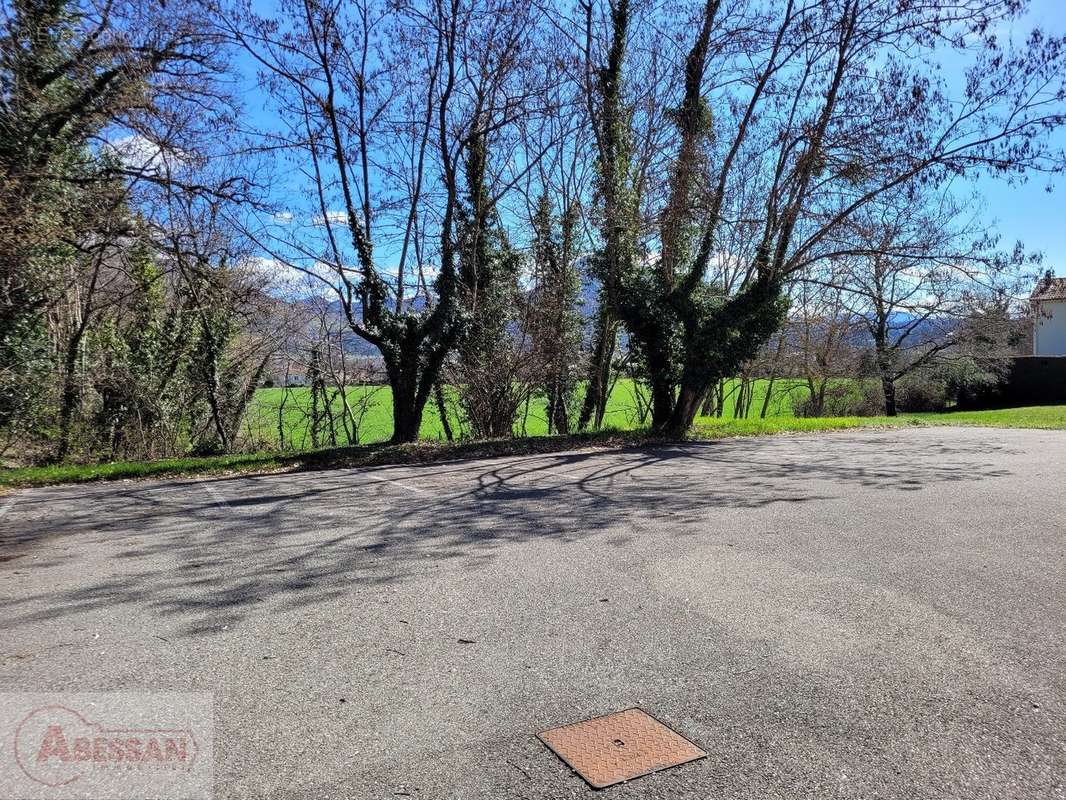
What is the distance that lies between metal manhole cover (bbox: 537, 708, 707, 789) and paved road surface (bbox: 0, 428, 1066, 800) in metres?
0.07

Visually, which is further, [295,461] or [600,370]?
[600,370]

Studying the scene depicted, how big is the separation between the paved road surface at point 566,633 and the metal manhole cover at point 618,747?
0.07 meters

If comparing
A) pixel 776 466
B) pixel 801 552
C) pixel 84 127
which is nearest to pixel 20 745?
pixel 801 552

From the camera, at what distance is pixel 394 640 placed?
13.6 feet

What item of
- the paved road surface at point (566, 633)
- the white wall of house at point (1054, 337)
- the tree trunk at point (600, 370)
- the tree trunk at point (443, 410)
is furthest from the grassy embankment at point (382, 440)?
the white wall of house at point (1054, 337)

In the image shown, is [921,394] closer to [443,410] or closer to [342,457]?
[443,410]

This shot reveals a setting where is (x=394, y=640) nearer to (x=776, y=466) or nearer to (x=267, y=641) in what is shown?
(x=267, y=641)

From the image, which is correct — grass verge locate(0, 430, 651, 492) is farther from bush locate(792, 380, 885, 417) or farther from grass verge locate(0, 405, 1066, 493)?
bush locate(792, 380, 885, 417)

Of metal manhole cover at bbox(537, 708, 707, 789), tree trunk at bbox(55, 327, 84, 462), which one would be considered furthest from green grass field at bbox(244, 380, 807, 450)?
metal manhole cover at bbox(537, 708, 707, 789)

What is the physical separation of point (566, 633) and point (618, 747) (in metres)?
1.25

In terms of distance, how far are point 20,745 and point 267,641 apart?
52.4 inches

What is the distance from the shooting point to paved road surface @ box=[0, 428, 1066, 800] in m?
2.93

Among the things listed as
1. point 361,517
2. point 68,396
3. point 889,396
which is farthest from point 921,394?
point 68,396

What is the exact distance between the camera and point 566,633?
4258mm
